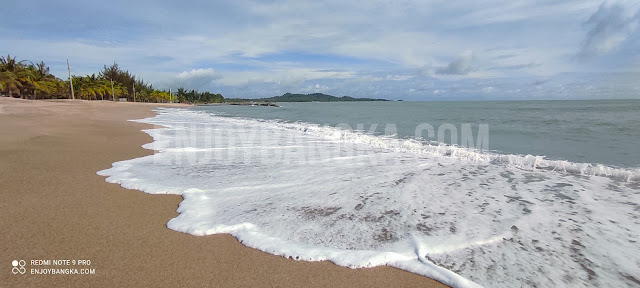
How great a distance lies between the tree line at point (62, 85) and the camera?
3878cm

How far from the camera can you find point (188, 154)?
743 centimetres

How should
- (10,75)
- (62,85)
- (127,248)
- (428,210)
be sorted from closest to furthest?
(127,248)
(428,210)
(10,75)
(62,85)

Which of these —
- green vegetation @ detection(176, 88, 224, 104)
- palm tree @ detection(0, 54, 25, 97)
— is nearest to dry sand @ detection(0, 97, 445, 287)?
palm tree @ detection(0, 54, 25, 97)

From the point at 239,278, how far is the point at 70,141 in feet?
28.1

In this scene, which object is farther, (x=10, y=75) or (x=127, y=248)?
(x=10, y=75)

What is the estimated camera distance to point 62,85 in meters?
49.9

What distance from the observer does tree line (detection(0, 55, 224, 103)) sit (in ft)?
127

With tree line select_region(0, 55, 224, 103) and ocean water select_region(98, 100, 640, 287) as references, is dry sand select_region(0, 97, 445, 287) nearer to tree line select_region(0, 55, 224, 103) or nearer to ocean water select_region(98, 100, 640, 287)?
ocean water select_region(98, 100, 640, 287)

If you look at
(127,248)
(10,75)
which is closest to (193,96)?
(10,75)

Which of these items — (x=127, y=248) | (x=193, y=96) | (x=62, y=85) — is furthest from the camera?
(x=193, y=96)

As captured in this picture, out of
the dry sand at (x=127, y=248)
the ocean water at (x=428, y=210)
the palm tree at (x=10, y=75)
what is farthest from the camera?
the palm tree at (x=10, y=75)

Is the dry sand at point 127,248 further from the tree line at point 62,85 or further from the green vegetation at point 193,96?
the green vegetation at point 193,96

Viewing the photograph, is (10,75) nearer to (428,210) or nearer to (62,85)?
(62,85)

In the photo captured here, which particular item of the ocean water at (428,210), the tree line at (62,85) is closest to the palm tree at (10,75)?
the tree line at (62,85)
